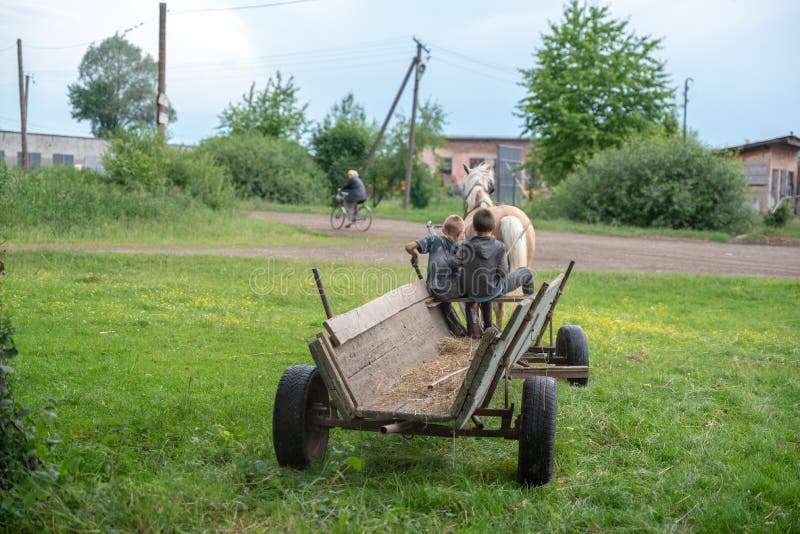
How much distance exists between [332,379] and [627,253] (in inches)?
606

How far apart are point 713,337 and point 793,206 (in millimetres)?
32177

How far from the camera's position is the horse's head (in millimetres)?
9445

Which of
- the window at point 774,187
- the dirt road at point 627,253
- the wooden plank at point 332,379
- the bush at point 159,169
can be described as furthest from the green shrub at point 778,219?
the wooden plank at point 332,379

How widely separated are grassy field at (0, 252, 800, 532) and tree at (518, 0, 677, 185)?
23.5 meters

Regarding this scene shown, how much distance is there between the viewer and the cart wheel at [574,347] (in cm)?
655

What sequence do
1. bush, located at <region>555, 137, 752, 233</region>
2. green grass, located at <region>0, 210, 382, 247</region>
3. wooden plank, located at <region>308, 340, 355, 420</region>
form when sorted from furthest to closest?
bush, located at <region>555, 137, 752, 233</region>
green grass, located at <region>0, 210, 382, 247</region>
wooden plank, located at <region>308, 340, 355, 420</region>

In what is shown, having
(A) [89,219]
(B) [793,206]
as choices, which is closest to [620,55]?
(B) [793,206]

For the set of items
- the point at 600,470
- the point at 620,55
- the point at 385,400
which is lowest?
the point at 600,470

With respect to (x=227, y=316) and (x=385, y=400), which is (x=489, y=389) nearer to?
(x=385, y=400)

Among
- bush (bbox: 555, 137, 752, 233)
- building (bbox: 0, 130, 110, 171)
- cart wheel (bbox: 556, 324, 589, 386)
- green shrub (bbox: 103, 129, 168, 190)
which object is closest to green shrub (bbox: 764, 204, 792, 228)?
bush (bbox: 555, 137, 752, 233)

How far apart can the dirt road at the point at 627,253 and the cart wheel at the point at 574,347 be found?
8076mm

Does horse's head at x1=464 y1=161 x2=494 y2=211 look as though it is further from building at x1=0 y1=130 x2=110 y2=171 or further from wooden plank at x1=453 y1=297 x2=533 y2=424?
building at x1=0 y1=130 x2=110 y2=171

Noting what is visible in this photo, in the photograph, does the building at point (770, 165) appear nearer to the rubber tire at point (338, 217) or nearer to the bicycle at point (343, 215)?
the bicycle at point (343, 215)

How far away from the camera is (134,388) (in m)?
6.05
